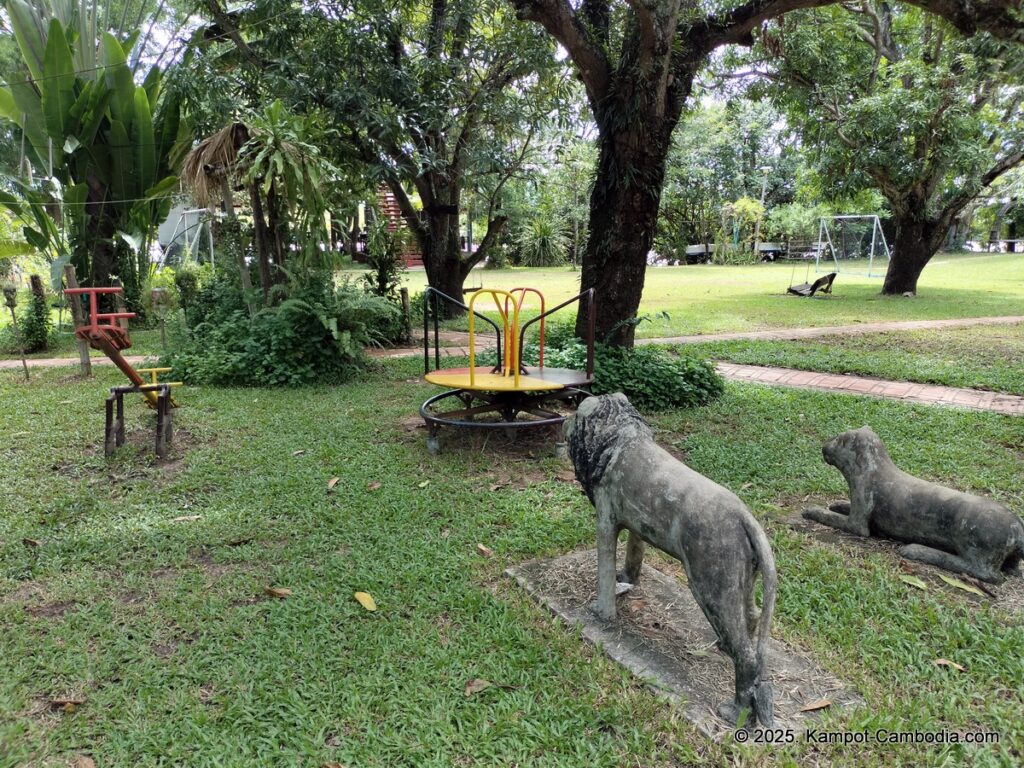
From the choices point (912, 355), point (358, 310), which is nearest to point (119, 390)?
point (358, 310)

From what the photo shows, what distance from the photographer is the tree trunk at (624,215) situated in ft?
19.5

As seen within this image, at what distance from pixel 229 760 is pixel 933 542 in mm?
3181

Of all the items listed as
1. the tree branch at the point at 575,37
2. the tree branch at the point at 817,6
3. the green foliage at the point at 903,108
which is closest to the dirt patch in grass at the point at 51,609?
the tree branch at the point at 575,37

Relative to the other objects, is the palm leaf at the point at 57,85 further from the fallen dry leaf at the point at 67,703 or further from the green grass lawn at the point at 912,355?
the fallen dry leaf at the point at 67,703

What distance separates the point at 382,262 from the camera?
30.8 feet

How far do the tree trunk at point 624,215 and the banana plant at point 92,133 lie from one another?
18.9 feet

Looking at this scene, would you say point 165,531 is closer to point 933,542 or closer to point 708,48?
point 933,542

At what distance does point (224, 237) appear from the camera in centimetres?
877

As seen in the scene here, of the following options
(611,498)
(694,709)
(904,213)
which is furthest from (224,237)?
(904,213)

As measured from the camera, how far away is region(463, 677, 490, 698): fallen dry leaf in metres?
2.29

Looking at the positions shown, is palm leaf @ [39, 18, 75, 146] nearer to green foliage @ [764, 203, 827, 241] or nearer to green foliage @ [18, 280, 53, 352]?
green foliage @ [18, 280, 53, 352]

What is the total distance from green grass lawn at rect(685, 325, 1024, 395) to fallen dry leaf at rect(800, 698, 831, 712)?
598cm

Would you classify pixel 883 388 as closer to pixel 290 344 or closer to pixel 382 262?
pixel 290 344

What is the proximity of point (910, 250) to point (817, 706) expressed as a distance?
15.8 metres
